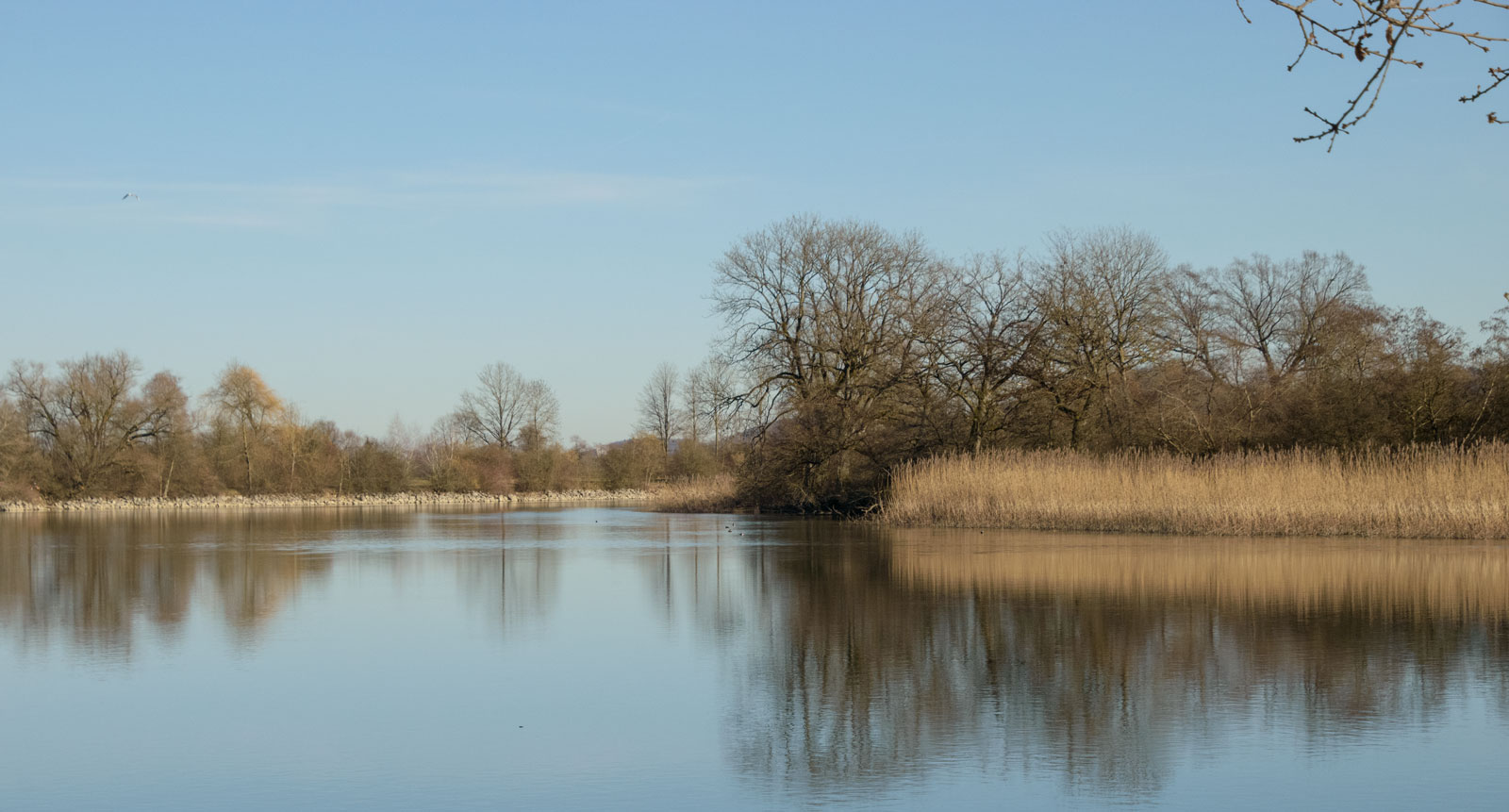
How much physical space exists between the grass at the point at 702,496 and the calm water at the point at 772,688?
2267 centimetres

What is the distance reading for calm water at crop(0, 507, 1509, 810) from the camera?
17.8 feet

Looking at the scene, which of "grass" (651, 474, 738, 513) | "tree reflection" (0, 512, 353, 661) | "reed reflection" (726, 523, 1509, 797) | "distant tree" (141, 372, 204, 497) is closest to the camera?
"reed reflection" (726, 523, 1509, 797)

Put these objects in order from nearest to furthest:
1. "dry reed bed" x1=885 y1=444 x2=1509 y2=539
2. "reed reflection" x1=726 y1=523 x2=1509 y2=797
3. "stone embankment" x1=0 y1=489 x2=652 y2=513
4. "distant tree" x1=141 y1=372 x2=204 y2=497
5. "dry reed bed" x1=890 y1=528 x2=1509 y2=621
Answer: "reed reflection" x1=726 y1=523 x2=1509 y2=797, "dry reed bed" x1=890 y1=528 x2=1509 y2=621, "dry reed bed" x1=885 y1=444 x2=1509 y2=539, "stone embankment" x1=0 y1=489 x2=652 y2=513, "distant tree" x1=141 y1=372 x2=204 y2=497

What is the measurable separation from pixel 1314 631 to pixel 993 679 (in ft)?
10.8

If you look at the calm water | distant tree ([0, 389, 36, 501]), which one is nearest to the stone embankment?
distant tree ([0, 389, 36, 501])

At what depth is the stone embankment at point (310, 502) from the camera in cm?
4900

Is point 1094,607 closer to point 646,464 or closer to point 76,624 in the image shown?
point 76,624

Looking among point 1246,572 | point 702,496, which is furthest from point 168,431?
point 1246,572

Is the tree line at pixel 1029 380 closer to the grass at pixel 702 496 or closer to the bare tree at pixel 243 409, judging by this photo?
the grass at pixel 702 496

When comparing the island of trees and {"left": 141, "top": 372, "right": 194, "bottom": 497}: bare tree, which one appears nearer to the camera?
the island of trees

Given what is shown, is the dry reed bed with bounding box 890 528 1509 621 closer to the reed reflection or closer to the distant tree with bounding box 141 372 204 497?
the reed reflection

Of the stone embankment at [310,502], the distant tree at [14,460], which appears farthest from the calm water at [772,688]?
the distant tree at [14,460]

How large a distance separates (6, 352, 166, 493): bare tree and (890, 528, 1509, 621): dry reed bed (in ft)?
143

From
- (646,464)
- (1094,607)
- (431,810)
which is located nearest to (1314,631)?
(1094,607)
